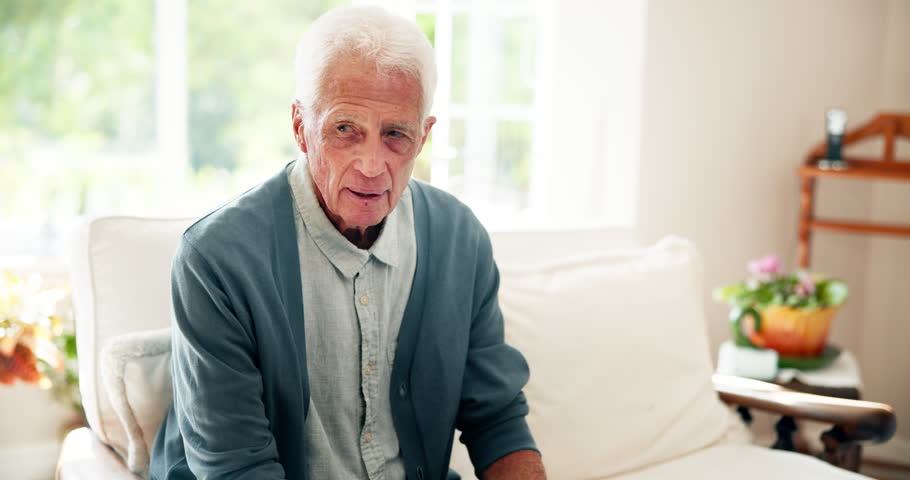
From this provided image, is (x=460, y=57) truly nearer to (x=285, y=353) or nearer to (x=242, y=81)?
(x=285, y=353)

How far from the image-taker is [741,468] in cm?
160

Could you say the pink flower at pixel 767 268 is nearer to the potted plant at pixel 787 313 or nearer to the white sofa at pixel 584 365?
the potted plant at pixel 787 313

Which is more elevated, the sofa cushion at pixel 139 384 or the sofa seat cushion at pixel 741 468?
the sofa cushion at pixel 139 384

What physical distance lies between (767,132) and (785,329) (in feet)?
2.83

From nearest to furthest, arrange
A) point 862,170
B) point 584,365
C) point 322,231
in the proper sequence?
1. point 322,231
2. point 584,365
3. point 862,170

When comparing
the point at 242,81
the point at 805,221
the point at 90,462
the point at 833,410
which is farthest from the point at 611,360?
the point at 242,81

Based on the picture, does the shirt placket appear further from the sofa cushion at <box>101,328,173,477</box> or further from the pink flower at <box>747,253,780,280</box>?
the pink flower at <box>747,253,780,280</box>

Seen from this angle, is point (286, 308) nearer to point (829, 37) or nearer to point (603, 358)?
point (603, 358)

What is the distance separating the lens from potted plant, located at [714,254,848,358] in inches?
90.3

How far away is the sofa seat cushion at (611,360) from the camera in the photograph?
1.55 m

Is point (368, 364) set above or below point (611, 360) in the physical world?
above

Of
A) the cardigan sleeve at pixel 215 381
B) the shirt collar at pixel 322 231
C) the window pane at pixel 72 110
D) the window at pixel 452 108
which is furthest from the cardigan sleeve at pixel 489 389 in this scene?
the window pane at pixel 72 110

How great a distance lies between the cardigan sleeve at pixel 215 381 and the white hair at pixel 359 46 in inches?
11.1

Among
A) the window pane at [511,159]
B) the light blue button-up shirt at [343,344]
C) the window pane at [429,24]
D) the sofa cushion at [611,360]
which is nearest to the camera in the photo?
the light blue button-up shirt at [343,344]
